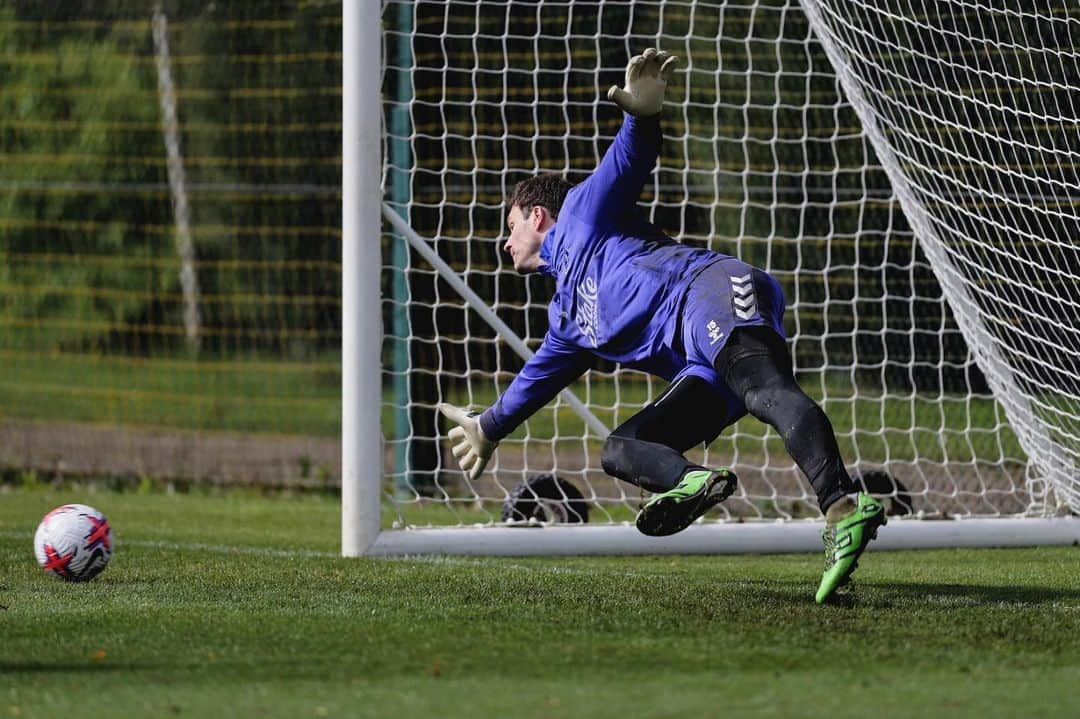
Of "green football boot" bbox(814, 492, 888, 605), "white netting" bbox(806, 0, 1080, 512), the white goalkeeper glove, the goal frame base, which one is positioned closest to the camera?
"green football boot" bbox(814, 492, 888, 605)

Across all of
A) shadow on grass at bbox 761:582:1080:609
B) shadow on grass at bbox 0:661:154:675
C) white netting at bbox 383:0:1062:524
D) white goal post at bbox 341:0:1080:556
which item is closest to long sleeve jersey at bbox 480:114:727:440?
shadow on grass at bbox 761:582:1080:609

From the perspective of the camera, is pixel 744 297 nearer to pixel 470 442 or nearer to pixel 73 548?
pixel 470 442

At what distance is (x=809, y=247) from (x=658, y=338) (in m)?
5.74

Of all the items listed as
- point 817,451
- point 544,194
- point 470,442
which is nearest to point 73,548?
point 470,442

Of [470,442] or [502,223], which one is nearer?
[470,442]

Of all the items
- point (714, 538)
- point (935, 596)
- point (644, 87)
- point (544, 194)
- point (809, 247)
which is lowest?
point (714, 538)

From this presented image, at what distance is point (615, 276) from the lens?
5.36 metres

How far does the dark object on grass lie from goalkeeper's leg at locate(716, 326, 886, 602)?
100 inches

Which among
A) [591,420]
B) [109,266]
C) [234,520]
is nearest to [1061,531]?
[591,420]

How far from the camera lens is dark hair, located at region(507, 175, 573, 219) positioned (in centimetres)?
571

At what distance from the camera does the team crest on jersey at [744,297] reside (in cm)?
505

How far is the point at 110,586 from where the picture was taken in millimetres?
5613

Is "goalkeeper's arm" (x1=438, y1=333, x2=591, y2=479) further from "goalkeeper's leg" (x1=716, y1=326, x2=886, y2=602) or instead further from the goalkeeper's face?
"goalkeeper's leg" (x1=716, y1=326, x2=886, y2=602)

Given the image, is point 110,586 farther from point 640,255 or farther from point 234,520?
point 234,520
